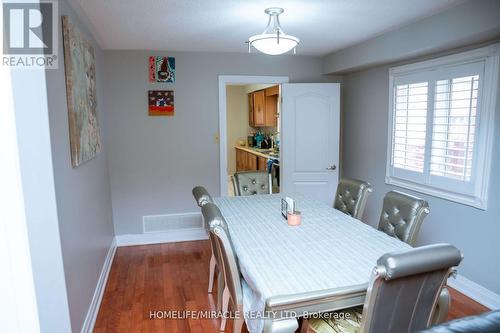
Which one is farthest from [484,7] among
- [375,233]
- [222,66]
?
[222,66]

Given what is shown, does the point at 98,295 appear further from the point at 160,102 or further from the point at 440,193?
the point at 440,193

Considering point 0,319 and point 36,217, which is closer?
point 0,319

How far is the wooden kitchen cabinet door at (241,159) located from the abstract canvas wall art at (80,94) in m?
4.74

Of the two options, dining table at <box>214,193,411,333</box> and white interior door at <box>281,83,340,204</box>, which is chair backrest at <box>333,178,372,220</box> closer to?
dining table at <box>214,193,411,333</box>

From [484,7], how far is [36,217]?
293 centimetres

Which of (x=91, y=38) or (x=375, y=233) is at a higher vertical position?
(x=91, y=38)

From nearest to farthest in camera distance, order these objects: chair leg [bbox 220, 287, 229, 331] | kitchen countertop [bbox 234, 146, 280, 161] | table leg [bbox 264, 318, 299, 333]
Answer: table leg [bbox 264, 318, 299, 333], chair leg [bbox 220, 287, 229, 331], kitchen countertop [bbox 234, 146, 280, 161]

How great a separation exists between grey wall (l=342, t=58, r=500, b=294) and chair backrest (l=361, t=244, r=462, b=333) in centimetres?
152

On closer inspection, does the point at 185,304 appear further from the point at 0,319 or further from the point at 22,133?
the point at 22,133

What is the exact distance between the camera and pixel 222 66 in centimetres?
415

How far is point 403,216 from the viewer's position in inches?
87.4

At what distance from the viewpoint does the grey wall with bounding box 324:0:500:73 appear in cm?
229

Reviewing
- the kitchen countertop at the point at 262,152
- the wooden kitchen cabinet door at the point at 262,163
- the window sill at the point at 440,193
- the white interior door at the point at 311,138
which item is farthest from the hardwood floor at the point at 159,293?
the wooden kitchen cabinet door at the point at 262,163

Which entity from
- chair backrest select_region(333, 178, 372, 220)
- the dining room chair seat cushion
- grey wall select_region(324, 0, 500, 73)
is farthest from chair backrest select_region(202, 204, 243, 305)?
grey wall select_region(324, 0, 500, 73)
